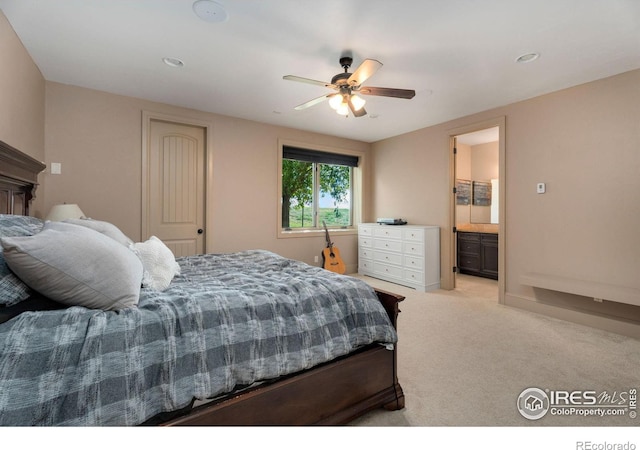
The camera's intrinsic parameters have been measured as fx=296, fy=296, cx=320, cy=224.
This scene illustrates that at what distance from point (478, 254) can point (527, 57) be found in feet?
11.4

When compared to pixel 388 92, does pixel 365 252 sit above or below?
below

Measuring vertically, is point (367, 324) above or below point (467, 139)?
below

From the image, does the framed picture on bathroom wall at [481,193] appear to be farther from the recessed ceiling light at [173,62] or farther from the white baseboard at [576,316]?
the recessed ceiling light at [173,62]

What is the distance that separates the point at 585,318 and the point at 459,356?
177 centimetres

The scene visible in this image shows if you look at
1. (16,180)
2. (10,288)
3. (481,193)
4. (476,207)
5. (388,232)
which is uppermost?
(481,193)

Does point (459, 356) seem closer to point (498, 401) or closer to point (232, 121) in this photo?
point (498, 401)

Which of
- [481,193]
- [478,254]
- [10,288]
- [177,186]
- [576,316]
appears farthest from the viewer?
[481,193]

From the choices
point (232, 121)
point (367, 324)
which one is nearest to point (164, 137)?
point (232, 121)

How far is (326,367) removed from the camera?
1.44m

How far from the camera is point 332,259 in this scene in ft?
16.0

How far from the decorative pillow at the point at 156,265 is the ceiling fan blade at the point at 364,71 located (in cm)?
186

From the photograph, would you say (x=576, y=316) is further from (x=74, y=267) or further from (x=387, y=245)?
(x=74, y=267)

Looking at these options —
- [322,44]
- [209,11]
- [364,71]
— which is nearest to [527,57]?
[364,71]
